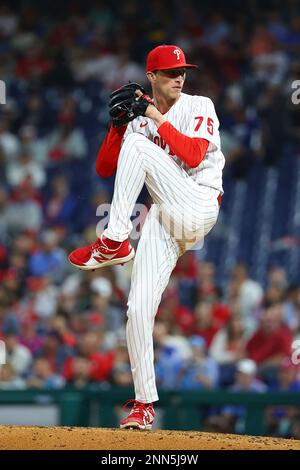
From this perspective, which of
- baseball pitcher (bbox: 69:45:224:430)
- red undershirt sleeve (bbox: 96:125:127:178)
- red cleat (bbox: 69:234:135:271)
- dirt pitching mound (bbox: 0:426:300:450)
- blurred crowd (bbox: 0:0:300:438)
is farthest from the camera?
blurred crowd (bbox: 0:0:300:438)

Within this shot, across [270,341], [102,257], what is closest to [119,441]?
[102,257]

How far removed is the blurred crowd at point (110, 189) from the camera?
29.0 feet

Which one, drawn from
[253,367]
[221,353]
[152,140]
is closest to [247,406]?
[253,367]

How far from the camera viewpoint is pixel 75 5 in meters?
14.2

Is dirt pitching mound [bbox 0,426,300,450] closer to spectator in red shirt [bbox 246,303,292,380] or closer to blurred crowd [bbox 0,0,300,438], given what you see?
blurred crowd [bbox 0,0,300,438]

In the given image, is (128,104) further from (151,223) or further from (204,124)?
(151,223)

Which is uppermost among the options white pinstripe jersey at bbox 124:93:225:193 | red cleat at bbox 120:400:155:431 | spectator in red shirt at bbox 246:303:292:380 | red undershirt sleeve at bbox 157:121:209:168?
spectator in red shirt at bbox 246:303:292:380

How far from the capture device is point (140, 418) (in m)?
5.42

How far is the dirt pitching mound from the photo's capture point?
482 cm

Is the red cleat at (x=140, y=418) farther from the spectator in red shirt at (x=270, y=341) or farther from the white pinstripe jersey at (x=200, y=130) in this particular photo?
the spectator in red shirt at (x=270, y=341)

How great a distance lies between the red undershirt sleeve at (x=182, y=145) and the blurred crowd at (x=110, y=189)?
3116 mm

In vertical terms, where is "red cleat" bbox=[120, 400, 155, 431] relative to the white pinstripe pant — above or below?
below

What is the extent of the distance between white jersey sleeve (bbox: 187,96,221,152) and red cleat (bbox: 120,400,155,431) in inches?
53.0

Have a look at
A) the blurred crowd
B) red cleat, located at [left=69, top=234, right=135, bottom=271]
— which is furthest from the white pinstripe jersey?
the blurred crowd
